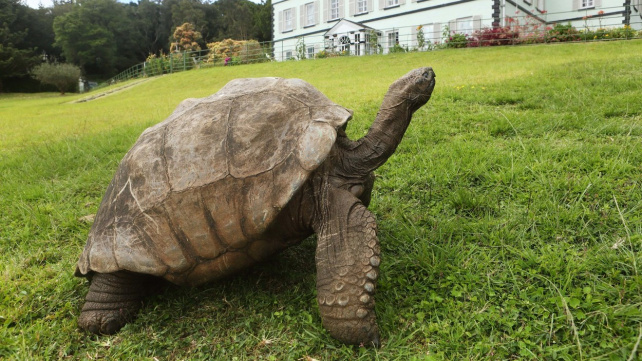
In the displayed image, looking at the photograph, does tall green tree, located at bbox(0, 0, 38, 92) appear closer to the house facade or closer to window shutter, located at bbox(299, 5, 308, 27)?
the house facade

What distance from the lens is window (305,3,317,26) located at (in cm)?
3306

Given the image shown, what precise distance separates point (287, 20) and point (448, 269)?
35.8 metres

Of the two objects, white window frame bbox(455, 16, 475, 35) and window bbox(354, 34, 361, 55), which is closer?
white window frame bbox(455, 16, 475, 35)

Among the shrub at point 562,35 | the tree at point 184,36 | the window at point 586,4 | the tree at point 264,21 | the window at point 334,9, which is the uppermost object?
the tree at point 264,21

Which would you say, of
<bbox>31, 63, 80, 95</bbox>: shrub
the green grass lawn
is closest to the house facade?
the green grass lawn

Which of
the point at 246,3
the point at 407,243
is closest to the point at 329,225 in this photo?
the point at 407,243

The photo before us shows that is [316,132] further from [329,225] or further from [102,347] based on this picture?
[102,347]

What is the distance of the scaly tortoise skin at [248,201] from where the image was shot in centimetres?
222

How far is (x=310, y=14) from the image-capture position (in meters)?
33.4

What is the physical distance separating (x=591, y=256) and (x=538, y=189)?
90cm

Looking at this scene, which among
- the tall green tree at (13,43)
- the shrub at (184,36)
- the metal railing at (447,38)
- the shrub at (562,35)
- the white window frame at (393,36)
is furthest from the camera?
the shrub at (184,36)

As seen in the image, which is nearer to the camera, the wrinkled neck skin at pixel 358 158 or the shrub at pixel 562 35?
the wrinkled neck skin at pixel 358 158

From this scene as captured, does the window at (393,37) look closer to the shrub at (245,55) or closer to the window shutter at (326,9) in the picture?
the window shutter at (326,9)

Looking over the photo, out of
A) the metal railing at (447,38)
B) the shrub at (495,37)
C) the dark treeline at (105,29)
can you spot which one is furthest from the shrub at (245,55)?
the dark treeline at (105,29)
